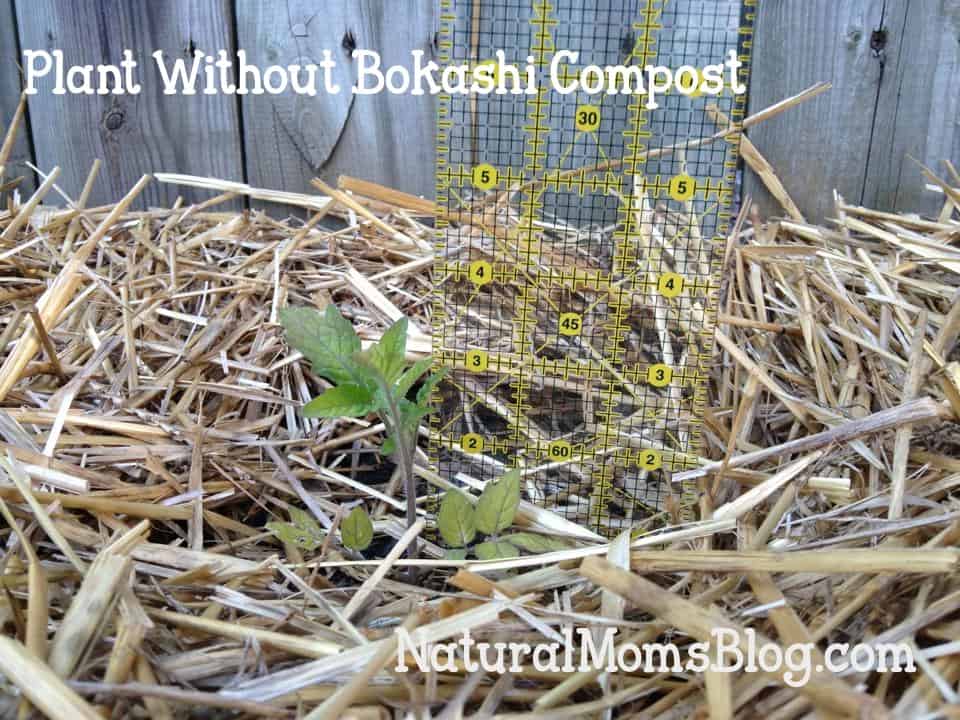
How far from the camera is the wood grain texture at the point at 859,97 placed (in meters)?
1.72

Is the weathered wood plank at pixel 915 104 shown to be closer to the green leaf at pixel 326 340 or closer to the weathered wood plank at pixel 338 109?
the weathered wood plank at pixel 338 109

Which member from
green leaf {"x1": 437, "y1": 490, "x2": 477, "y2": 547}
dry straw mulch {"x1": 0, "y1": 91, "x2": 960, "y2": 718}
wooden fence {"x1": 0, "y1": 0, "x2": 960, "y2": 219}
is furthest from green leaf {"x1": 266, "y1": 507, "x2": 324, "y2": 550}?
wooden fence {"x1": 0, "y1": 0, "x2": 960, "y2": 219}

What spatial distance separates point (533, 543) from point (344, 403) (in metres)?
0.29

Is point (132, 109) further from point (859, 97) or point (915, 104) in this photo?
point (915, 104)

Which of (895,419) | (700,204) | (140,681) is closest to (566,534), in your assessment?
(895,419)

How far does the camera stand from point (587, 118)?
45.4 inches

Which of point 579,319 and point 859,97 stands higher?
point 859,97

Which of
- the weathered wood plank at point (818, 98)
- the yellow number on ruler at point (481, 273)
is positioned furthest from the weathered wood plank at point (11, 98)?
the weathered wood plank at point (818, 98)

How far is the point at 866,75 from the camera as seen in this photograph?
5.71 ft

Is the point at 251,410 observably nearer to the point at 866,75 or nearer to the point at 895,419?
the point at 895,419

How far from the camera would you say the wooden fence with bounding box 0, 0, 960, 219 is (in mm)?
1731

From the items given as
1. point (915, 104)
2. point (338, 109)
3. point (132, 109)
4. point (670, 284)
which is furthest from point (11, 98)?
point (915, 104)

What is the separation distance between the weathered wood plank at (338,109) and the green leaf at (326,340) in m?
0.92

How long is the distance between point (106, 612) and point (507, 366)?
667mm
